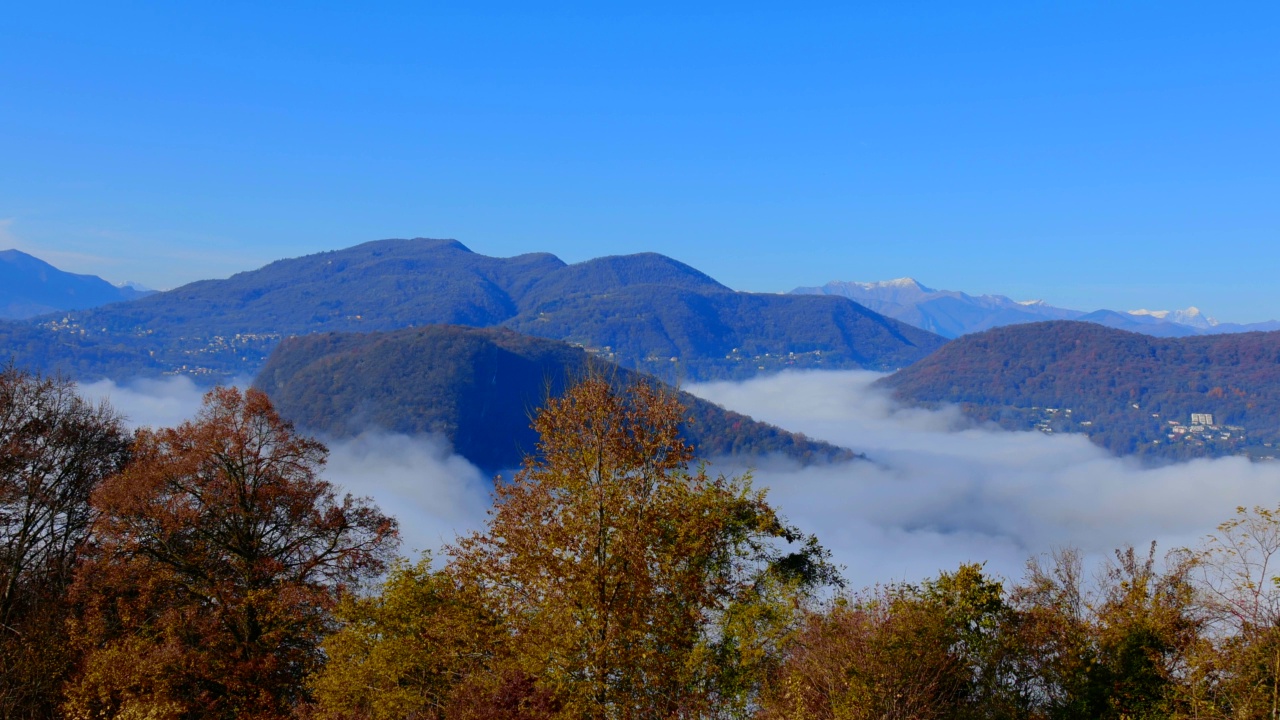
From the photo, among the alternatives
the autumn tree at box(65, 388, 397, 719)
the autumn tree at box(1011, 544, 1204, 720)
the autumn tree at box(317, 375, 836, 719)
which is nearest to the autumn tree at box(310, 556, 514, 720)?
the autumn tree at box(317, 375, 836, 719)

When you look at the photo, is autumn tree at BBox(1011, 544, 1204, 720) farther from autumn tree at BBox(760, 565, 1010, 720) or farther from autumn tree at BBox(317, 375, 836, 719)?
autumn tree at BBox(317, 375, 836, 719)

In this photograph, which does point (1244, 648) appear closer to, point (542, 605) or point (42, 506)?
point (542, 605)


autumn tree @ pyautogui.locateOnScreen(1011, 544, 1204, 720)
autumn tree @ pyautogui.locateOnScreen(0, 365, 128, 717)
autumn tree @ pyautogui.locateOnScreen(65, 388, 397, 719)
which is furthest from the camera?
autumn tree @ pyautogui.locateOnScreen(0, 365, 128, 717)

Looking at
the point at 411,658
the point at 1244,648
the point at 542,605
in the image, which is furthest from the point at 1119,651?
the point at 411,658

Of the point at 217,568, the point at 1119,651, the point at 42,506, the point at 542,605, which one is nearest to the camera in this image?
the point at 542,605

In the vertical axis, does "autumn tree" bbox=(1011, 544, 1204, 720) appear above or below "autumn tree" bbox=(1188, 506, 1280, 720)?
below

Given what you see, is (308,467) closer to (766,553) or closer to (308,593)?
(308,593)
